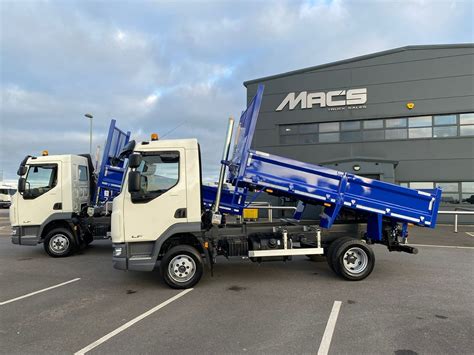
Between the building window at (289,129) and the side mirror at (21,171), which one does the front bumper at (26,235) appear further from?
the building window at (289,129)

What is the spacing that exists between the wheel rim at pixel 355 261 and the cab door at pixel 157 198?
3192 mm

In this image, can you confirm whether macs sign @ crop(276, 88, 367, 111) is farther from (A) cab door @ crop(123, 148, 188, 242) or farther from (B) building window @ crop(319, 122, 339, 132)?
(A) cab door @ crop(123, 148, 188, 242)

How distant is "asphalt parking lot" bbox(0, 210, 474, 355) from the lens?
396 cm

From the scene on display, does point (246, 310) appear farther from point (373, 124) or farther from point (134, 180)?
point (373, 124)

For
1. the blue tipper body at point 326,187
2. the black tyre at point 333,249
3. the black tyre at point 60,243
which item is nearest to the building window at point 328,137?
the blue tipper body at point 326,187

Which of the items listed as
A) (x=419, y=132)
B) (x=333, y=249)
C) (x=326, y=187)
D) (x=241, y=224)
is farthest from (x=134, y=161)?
(x=419, y=132)

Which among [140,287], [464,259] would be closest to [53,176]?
[140,287]

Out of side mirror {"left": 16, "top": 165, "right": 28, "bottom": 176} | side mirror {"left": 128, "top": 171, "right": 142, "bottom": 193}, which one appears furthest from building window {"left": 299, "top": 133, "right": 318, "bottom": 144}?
side mirror {"left": 128, "top": 171, "right": 142, "bottom": 193}

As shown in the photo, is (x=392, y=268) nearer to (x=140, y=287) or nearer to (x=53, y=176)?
(x=140, y=287)

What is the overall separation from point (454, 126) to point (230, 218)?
53.3ft

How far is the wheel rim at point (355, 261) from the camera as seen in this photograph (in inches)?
260

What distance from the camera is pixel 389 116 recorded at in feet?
63.4

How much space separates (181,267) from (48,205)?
5.19m

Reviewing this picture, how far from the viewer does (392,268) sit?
7668mm
